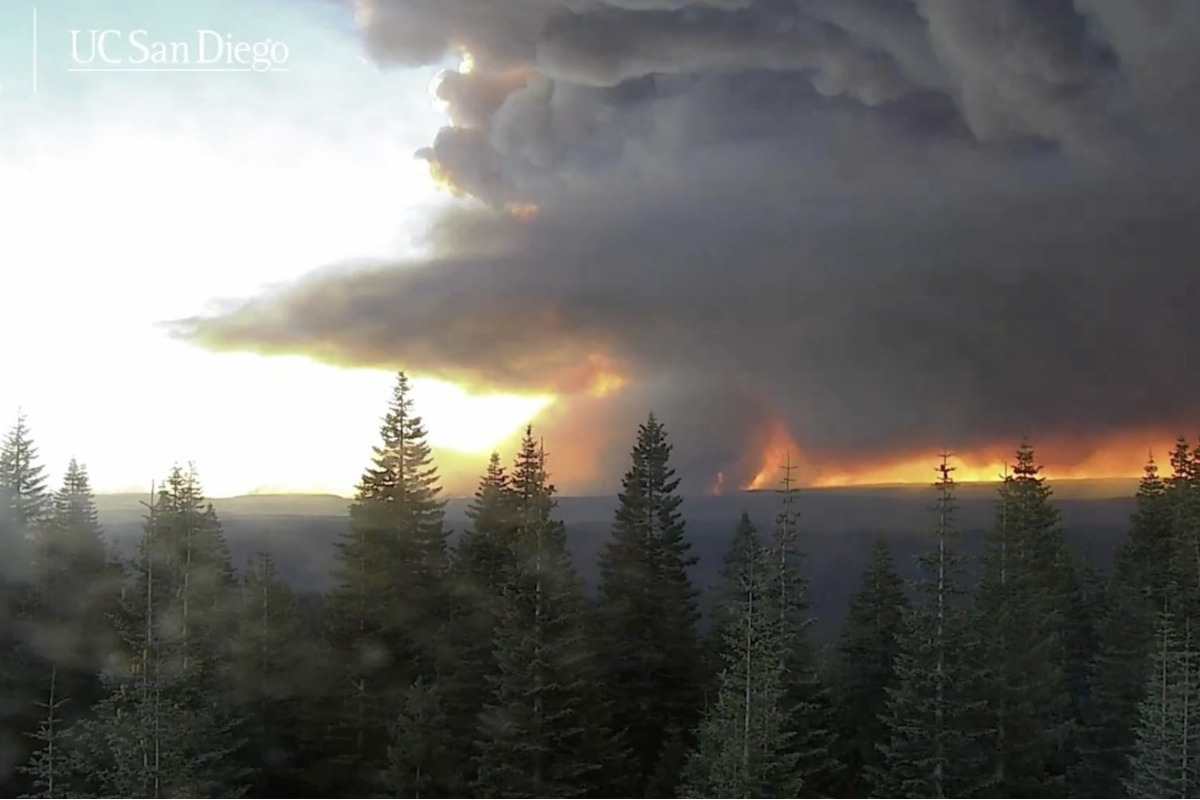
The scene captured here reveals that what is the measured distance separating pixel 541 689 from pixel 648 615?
26.6ft

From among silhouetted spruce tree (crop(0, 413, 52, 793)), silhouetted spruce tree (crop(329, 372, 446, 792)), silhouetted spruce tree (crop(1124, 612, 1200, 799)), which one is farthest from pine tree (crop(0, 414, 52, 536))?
silhouetted spruce tree (crop(1124, 612, 1200, 799))

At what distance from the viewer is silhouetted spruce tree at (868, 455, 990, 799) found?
73.9 ft

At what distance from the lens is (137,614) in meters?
17.9

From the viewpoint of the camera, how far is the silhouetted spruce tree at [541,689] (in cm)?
2169

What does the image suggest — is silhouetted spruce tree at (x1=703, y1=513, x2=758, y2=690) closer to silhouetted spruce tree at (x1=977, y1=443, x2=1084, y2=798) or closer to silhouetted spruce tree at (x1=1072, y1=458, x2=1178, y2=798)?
silhouetted spruce tree at (x1=977, y1=443, x2=1084, y2=798)

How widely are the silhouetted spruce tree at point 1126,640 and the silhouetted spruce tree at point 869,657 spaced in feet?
19.3

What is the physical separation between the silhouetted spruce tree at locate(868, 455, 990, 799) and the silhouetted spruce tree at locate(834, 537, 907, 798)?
5559 mm

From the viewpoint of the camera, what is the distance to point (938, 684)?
22641 mm

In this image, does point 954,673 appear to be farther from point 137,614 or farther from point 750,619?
point 137,614

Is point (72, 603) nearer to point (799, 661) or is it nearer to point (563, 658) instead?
point (563, 658)

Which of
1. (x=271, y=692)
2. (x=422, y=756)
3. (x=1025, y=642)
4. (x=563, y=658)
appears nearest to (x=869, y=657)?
(x=1025, y=642)

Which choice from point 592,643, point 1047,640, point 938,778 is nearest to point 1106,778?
point 1047,640

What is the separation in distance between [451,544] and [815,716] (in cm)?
1309

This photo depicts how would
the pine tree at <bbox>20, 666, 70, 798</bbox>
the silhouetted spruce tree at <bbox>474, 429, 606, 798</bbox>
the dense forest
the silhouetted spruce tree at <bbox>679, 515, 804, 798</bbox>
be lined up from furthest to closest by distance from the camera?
1. the silhouetted spruce tree at <bbox>474, 429, 606, 798</bbox>
2. the dense forest
3. the pine tree at <bbox>20, 666, 70, 798</bbox>
4. the silhouetted spruce tree at <bbox>679, 515, 804, 798</bbox>
